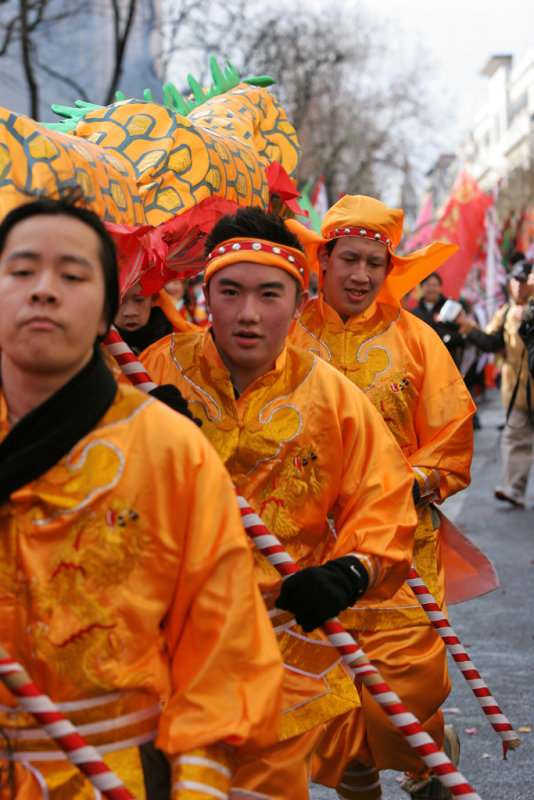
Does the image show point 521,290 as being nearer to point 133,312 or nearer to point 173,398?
point 133,312

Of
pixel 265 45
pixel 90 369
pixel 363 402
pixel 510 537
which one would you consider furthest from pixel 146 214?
pixel 265 45

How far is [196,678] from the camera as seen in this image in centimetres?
186

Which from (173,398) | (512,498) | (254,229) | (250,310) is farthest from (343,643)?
(512,498)

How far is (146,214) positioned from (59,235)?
1.60m

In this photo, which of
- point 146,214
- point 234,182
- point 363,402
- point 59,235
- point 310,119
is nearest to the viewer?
point 59,235

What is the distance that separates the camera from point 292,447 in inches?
112

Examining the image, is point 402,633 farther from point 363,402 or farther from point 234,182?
point 234,182

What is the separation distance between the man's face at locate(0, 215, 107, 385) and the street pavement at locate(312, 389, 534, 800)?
2.86 metres

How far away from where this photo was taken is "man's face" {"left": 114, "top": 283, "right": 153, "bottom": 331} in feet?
13.9

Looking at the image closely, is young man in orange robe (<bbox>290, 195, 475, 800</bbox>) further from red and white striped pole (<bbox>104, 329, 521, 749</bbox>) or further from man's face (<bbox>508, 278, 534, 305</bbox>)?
man's face (<bbox>508, 278, 534, 305</bbox>)

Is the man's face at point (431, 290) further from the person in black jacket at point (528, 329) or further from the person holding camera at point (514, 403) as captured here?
the person in black jacket at point (528, 329)

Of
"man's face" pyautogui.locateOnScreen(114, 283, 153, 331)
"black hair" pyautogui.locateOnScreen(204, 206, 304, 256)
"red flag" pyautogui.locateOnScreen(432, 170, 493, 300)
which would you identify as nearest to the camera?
"black hair" pyautogui.locateOnScreen(204, 206, 304, 256)

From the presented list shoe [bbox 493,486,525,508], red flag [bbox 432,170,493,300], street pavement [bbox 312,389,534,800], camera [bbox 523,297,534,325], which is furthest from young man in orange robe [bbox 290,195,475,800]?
red flag [bbox 432,170,493,300]

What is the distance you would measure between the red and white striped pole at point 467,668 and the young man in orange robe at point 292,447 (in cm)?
49
